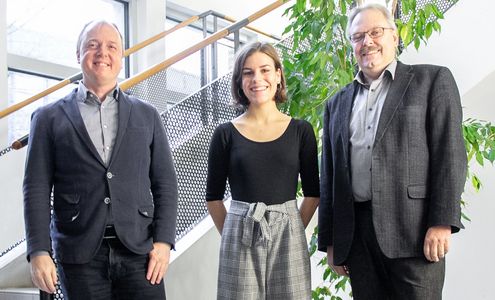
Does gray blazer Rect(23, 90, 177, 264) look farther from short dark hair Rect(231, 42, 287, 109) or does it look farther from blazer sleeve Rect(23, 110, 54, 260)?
short dark hair Rect(231, 42, 287, 109)

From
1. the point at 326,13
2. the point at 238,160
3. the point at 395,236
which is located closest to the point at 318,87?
the point at 326,13

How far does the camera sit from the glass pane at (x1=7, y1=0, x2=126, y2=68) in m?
5.50

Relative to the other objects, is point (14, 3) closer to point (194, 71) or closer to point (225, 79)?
point (194, 71)

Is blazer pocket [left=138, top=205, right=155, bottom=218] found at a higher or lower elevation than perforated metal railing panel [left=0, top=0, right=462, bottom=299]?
lower

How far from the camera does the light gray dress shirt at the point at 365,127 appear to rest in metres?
2.04

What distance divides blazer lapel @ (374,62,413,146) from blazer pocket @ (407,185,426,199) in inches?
7.1

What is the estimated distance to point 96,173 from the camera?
77.2 inches

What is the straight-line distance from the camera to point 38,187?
196cm

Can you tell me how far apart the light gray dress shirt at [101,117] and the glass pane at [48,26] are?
11.9 feet

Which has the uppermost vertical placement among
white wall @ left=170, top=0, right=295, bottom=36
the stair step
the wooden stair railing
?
white wall @ left=170, top=0, right=295, bottom=36

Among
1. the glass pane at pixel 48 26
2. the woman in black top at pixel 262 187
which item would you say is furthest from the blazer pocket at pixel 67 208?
the glass pane at pixel 48 26

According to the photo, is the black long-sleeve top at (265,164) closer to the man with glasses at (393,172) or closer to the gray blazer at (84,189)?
the man with glasses at (393,172)

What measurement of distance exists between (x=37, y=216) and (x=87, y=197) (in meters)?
0.17

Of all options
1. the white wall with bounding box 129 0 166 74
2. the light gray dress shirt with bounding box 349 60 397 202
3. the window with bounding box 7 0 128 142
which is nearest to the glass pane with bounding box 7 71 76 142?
the window with bounding box 7 0 128 142
